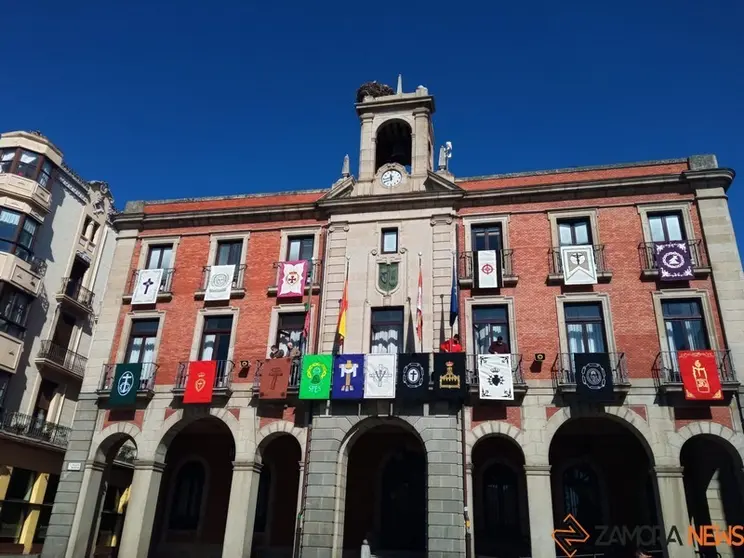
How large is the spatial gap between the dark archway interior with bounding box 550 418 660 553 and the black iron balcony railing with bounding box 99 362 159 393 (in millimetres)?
15524

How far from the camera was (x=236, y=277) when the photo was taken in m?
24.6

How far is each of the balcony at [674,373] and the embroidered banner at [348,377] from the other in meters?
9.80

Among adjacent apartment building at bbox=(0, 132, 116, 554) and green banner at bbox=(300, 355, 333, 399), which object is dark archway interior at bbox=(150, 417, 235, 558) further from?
adjacent apartment building at bbox=(0, 132, 116, 554)

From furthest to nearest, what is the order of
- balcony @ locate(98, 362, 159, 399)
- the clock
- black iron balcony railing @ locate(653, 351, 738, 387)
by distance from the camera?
1. the clock
2. balcony @ locate(98, 362, 159, 399)
3. black iron balcony railing @ locate(653, 351, 738, 387)

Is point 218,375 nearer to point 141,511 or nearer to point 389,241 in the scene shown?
point 141,511

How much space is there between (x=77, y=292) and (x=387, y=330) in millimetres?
19257

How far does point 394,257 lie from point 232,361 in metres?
7.41

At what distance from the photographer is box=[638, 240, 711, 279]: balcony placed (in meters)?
20.7

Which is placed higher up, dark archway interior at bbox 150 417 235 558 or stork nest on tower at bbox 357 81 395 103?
stork nest on tower at bbox 357 81 395 103

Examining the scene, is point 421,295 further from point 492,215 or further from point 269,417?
point 269,417

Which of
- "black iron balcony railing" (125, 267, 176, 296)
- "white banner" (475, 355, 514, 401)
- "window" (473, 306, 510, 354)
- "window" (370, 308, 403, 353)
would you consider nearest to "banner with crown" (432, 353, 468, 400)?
"white banner" (475, 355, 514, 401)

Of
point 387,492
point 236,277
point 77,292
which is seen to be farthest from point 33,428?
point 387,492

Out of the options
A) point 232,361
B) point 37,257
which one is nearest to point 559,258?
point 232,361

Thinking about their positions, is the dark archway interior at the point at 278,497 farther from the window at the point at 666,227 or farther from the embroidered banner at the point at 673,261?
the window at the point at 666,227
